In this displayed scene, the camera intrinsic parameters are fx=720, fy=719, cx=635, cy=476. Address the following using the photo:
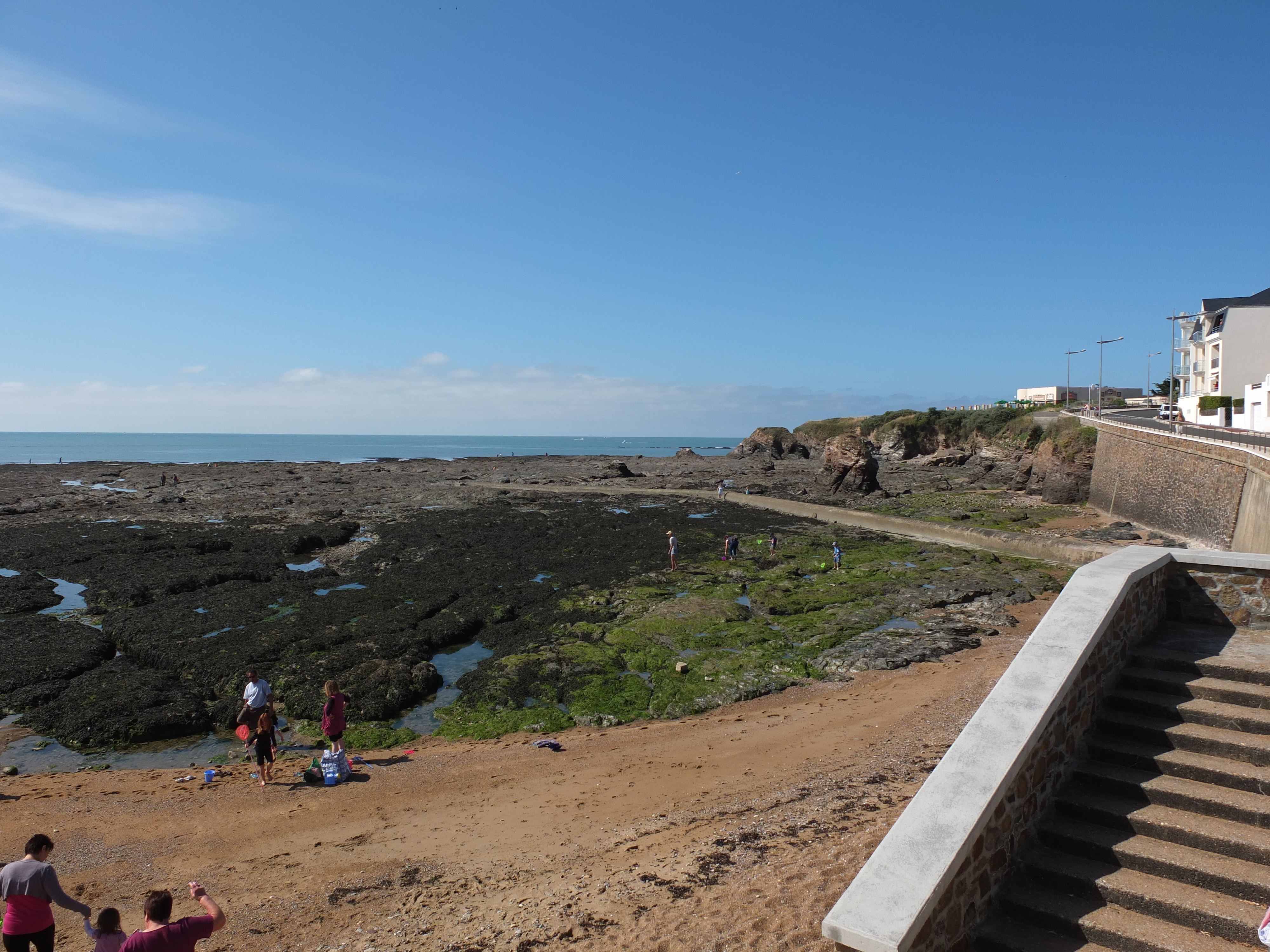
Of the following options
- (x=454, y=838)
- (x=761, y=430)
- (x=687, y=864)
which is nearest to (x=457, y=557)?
(x=454, y=838)

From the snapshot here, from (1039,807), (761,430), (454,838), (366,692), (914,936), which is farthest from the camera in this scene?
(761,430)

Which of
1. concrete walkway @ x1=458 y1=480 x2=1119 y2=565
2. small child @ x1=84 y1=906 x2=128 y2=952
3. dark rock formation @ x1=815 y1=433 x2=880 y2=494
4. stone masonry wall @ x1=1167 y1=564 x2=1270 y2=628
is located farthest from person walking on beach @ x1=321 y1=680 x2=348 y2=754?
dark rock formation @ x1=815 y1=433 x2=880 y2=494

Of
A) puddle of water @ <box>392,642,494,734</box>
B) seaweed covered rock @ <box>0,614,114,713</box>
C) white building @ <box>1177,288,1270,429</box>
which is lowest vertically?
puddle of water @ <box>392,642,494,734</box>

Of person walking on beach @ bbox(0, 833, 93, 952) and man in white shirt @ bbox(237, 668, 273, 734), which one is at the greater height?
person walking on beach @ bbox(0, 833, 93, 952)

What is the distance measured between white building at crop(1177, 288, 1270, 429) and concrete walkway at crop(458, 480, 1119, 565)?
61.4 ft

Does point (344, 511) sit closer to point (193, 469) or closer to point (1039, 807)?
point (1039, 807)

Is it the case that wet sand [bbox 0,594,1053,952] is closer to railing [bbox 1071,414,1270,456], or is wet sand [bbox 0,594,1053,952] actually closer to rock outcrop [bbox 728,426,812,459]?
railing [bbox 1071,414,1270,456]

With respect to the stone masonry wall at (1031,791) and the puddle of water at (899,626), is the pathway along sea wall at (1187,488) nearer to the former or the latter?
the puddle of water at (899,626)

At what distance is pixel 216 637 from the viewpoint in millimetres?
17766

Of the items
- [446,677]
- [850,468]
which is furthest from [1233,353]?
[446,677]

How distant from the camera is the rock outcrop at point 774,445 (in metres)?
99.1

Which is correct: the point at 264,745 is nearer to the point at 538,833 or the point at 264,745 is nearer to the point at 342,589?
the point at 538,833

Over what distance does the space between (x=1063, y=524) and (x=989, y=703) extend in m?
33.7

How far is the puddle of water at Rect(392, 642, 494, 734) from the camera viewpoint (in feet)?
45.0
